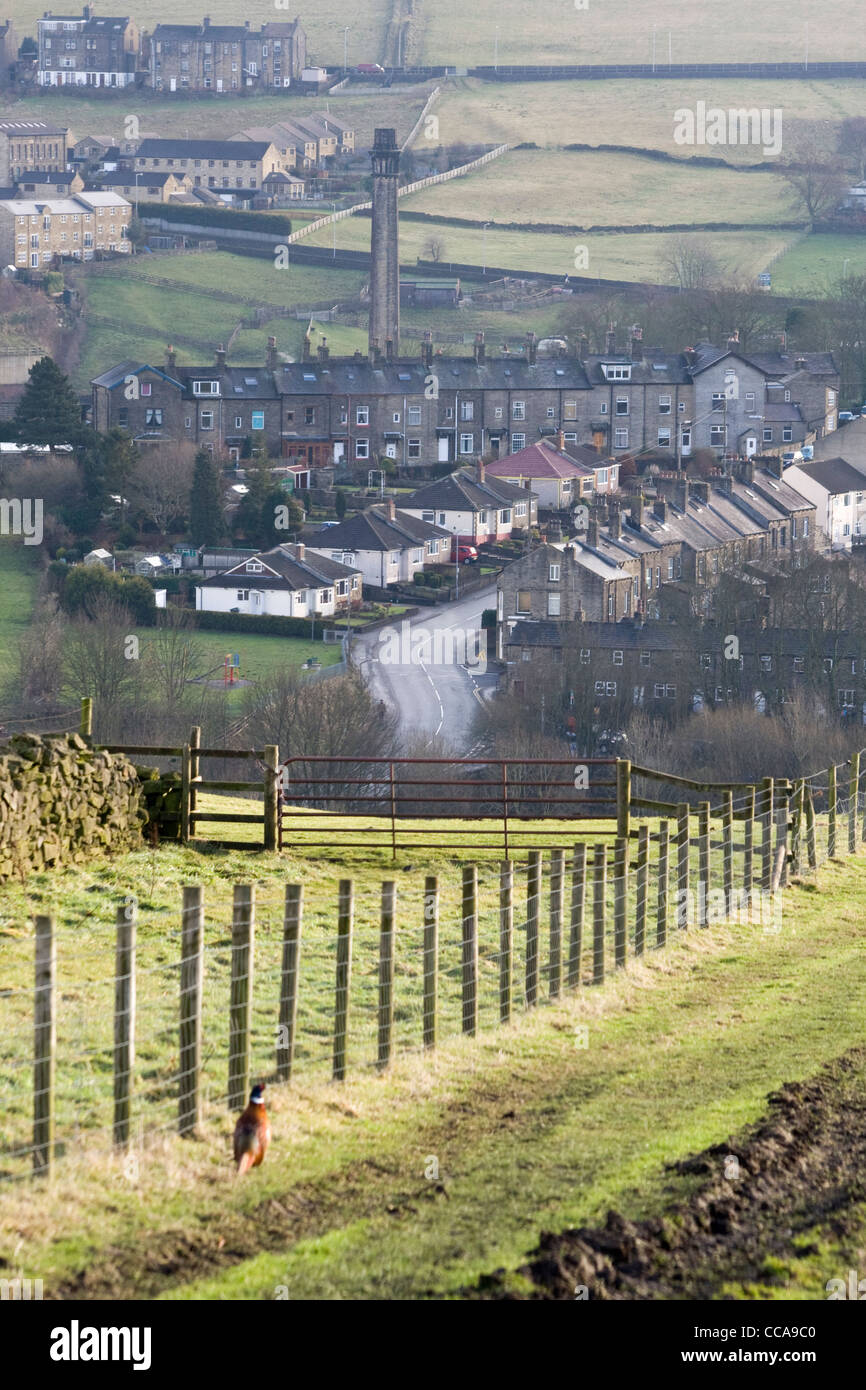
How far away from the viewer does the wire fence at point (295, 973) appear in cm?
1004

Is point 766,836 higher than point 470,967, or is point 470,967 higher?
point 470,967

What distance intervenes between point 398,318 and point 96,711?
77.9m

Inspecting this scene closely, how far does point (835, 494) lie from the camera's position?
325ft

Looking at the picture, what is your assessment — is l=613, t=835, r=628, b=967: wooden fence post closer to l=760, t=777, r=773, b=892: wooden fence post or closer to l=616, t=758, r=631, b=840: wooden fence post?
l=616, t=758, r=631, b=840: wooden fence post

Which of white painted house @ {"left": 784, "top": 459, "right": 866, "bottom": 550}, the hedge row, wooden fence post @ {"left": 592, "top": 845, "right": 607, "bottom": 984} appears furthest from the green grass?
wooden fence post @ {"left": 592, "top": 845, "right": 607, "bottom": 984}

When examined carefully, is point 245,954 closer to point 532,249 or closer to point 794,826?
point 794,826

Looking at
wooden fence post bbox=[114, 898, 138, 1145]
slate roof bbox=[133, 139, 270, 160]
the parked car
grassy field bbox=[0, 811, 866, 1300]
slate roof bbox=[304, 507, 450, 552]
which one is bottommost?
A: grassy field bbox=[0, 811, 866, 1300]

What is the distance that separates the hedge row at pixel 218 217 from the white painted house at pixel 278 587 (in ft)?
269

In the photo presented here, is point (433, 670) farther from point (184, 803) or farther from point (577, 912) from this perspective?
point (577, 912)

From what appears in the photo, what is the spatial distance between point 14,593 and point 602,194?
109596 millimetres

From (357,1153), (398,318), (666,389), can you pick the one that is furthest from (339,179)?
(357,1153)

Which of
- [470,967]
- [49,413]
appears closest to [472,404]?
[49,413]

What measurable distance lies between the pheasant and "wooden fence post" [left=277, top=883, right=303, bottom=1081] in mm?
1415

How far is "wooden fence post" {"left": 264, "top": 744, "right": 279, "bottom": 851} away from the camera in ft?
63.6
